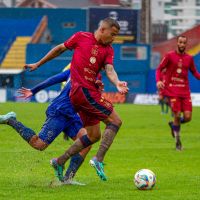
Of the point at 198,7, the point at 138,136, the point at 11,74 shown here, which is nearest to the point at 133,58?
→ the point at 11,74

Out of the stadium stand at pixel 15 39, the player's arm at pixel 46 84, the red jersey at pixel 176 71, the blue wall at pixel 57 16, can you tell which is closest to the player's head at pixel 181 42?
the red jersey at pixel 176 71

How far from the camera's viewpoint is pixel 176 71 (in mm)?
20344

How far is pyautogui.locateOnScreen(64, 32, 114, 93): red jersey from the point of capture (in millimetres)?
12156

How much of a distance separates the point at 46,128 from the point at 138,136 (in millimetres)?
12559

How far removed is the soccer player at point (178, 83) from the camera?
66.3ft

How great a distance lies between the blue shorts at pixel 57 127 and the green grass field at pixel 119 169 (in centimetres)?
65

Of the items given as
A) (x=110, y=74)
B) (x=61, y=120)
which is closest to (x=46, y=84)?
(x=61, y=120)

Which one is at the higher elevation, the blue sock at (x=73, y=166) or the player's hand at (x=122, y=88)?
the player's hand at (x=122, y=88)

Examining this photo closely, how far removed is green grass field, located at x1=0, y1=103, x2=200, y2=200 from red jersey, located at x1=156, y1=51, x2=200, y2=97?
51.0 inches

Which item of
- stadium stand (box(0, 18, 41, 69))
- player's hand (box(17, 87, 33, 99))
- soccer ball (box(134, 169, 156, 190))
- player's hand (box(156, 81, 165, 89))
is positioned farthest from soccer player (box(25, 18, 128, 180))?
stadium stand (box(0, 18, 41, 69))

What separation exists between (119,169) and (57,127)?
10.8ft

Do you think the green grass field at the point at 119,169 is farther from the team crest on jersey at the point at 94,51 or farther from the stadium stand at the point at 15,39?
the stadium stand at the point at 15,39

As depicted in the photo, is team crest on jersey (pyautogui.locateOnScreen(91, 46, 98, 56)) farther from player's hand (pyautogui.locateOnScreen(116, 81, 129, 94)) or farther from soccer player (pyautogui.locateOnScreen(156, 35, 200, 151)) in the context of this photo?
soccer player (pyautogui.locateOnScreen(156, 35, 200, 151))

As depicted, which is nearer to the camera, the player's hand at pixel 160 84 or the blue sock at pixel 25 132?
the blue sock at pixel 25 132
